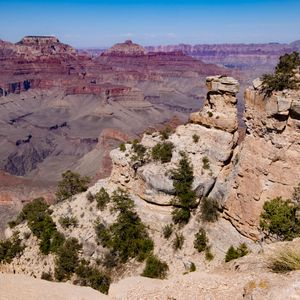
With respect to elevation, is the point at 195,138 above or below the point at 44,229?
above

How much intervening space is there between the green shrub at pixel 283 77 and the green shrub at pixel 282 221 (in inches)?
309

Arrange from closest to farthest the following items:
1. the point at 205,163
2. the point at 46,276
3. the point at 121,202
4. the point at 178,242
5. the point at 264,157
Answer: the point at 264,157 → the point at 178,242 → the point at 46,276 → the point at 205,163 → the point at 121,202

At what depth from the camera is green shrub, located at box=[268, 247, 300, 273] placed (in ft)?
38.7

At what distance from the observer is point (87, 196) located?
3481 cm

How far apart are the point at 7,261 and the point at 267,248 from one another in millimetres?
24569

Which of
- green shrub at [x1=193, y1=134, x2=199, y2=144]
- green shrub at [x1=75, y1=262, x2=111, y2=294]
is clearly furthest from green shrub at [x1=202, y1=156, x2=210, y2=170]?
green shrub at [x1=75, y1=262, x2=111, y2=294]

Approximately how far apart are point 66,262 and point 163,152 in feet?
38.8

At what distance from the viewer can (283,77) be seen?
2534 centimetres

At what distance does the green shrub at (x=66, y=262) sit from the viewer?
2956 cm

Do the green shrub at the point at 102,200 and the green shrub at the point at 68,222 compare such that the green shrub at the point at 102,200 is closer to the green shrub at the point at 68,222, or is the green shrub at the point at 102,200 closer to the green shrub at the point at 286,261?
the green shrub at the point at 68,222

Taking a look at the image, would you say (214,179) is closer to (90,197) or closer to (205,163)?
(205,163)

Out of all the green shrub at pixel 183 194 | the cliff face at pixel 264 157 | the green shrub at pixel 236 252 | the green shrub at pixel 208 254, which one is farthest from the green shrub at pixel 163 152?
the green shrub at pixel 236 252

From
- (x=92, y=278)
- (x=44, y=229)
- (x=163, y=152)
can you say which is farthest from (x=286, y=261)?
(x=44, y=229)

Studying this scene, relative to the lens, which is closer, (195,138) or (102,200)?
(195,138)
